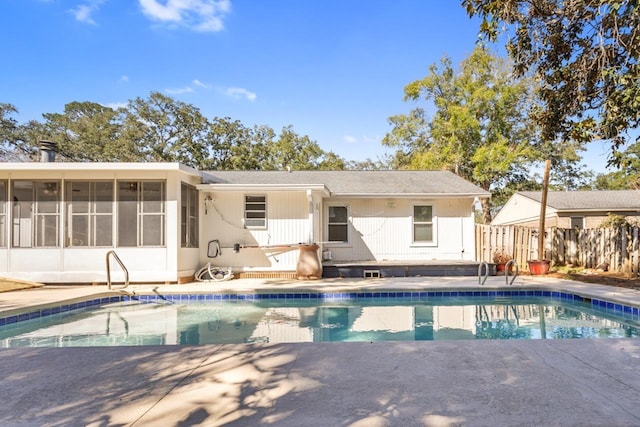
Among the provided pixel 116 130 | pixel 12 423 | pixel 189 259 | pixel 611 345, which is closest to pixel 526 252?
pixel 611 345

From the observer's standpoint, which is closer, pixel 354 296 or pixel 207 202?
pixel 354 296

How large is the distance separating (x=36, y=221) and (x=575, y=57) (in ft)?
38.5

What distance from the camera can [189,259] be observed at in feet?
32.0

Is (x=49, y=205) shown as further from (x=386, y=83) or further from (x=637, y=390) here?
(x=386, y=83)

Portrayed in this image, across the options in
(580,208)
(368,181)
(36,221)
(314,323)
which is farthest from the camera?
(580,208)

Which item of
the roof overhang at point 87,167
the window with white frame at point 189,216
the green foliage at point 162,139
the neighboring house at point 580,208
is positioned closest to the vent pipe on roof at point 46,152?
the roof overhang at point 87,167

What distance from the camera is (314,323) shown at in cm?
645

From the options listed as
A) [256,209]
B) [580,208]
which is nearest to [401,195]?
[256,209]

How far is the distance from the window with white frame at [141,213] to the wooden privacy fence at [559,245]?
9543mm

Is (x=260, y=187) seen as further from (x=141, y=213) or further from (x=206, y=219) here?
(x=141, y=213)

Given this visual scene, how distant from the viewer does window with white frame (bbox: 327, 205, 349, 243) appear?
40.1 ft

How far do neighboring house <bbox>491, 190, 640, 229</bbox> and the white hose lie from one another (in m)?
17.2

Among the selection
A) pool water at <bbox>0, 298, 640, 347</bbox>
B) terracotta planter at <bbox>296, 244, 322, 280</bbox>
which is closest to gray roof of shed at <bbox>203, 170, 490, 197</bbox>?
terracotta planter at <bbox>296, 244, 322, 280</bbox>

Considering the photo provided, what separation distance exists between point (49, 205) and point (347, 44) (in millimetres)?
10935
